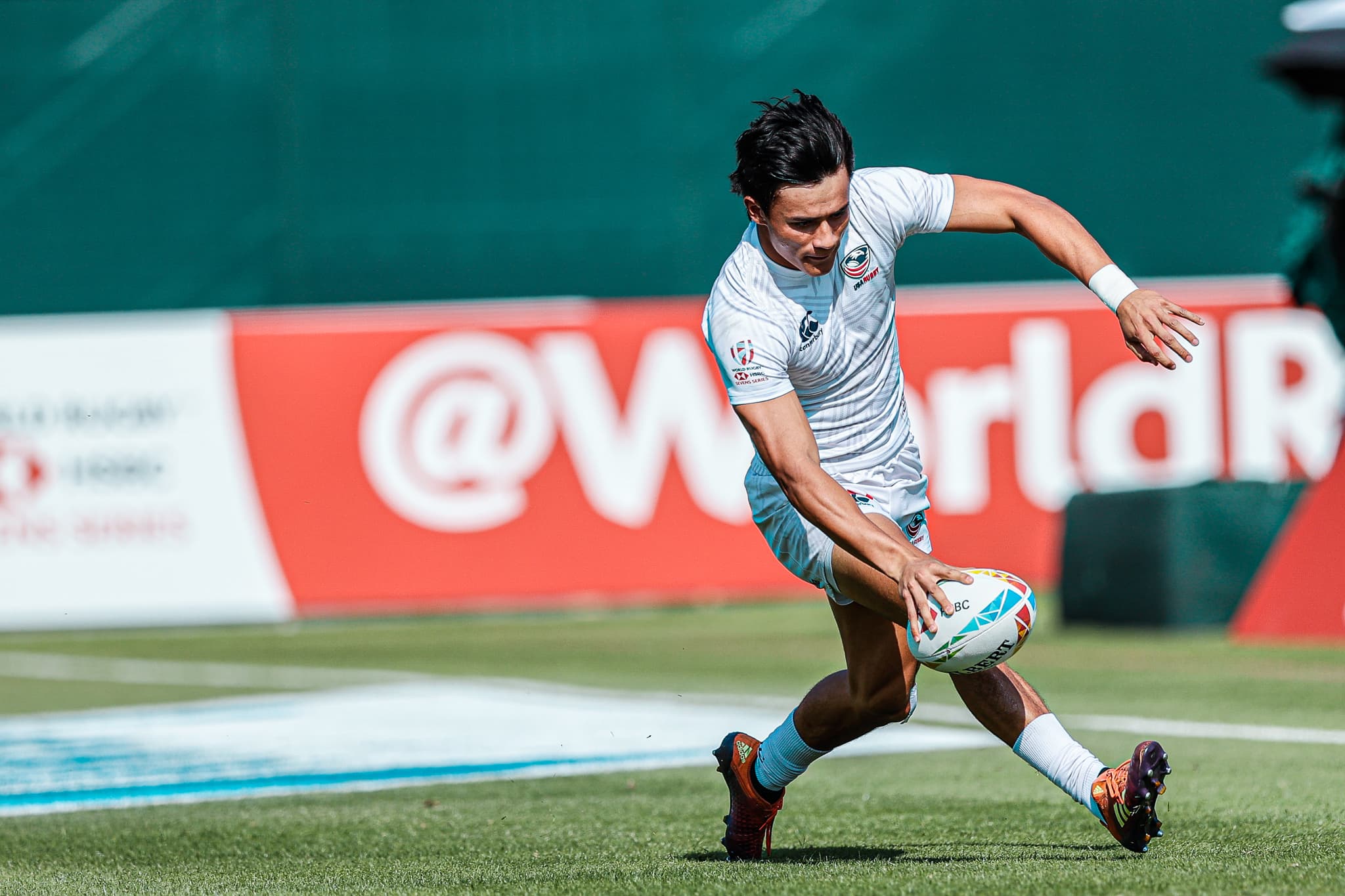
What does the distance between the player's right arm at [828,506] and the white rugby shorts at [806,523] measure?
32cm

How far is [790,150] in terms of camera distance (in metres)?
5.34

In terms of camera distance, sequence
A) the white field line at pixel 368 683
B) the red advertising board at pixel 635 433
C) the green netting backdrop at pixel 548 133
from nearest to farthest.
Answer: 1. the white field line at pixel 368 683
2. the red advertising board at pixel 635 433
3. the green netting backdrop at pixel 548 133

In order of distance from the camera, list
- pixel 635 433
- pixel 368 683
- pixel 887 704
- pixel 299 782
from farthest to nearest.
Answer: pixel 635 433, pixel 368 683, pixel 299 782, pixel 887 704

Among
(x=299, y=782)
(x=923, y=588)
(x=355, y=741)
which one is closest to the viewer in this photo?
(x=923, y=588)

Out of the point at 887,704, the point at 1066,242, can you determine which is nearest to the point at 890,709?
the point at 887,704

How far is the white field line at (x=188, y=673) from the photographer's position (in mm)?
12586

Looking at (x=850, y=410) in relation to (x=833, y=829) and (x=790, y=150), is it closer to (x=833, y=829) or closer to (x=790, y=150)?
(x=790, y=150)

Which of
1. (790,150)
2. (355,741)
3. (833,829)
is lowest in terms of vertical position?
(355,741)

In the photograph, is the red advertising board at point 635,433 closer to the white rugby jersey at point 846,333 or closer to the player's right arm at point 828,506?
the white rugby jersey at point 846,333

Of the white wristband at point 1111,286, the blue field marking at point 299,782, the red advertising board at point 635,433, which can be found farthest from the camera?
the red advertising board at point 635,433

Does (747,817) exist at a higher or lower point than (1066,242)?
lower

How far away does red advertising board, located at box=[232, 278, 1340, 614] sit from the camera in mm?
16969

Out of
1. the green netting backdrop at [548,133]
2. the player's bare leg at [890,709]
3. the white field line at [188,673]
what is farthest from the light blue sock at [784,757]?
the green netting backdrop at [548,133]

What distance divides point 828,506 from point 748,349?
0.51m
